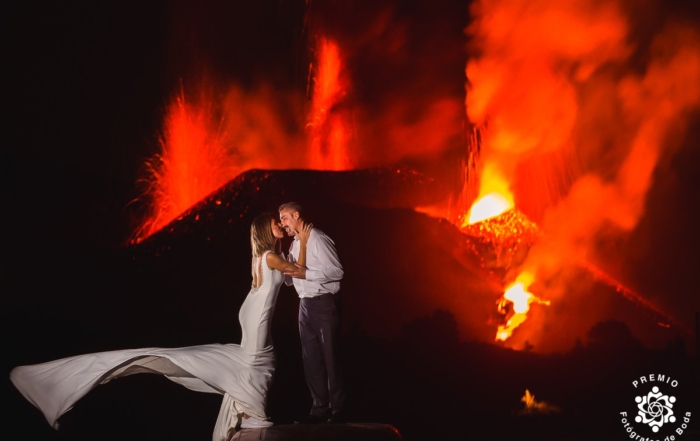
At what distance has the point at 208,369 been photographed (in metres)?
7.14

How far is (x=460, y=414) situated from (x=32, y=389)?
568cm

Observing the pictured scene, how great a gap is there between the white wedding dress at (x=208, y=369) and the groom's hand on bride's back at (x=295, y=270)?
13 centimetres

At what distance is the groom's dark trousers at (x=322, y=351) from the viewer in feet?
23.3

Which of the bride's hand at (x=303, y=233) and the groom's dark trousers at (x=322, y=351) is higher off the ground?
the bride's hand at (x=303, y=233)

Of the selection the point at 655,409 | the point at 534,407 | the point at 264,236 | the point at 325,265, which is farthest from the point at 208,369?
the point at 534,407

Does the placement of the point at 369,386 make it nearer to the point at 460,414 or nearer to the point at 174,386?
the point at 460,414

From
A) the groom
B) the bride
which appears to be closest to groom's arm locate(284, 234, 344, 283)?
the groom

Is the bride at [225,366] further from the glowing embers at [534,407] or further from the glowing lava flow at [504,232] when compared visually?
the glowing lava flow at [504,232]

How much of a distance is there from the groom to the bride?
0.11m

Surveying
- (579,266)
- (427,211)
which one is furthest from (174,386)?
(579,266)

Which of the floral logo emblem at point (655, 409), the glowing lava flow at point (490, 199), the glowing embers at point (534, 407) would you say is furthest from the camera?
the glowing lava flow at point (490, 199)

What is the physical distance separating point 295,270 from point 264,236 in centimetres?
45

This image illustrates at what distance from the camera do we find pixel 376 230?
14.7m

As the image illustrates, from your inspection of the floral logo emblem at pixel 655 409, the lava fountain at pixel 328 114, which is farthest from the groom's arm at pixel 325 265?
the lava fountain at pixel 328 114
